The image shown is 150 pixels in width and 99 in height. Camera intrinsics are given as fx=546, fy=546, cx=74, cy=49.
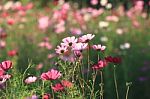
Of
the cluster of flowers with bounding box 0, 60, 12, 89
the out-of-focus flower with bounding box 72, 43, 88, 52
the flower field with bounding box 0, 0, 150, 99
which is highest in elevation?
the flower field with bounding box 0, 0, 150, 99

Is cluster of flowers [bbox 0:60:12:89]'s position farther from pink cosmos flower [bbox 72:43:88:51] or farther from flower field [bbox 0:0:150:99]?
flower field [bbox 0:0:150:99]

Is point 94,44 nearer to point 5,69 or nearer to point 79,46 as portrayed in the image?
point 79,46

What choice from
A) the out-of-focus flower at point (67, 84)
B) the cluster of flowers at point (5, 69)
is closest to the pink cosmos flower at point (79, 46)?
the out-of-focus flower at point (67, 84)

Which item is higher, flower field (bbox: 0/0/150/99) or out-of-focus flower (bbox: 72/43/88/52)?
flower field (bbox: 0/0/150/99)

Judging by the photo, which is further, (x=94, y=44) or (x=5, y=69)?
(x=94, y=44)

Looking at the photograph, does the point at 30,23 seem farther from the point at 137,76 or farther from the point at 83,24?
the point at 137,76

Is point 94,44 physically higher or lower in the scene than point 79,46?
higher

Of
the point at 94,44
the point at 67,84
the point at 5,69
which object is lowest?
the point at 67,84

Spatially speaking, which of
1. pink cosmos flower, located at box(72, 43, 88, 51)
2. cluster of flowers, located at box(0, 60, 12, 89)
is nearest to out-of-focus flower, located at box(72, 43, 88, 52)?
pink cosmos flower, located at box(72, 43, 88, 51)

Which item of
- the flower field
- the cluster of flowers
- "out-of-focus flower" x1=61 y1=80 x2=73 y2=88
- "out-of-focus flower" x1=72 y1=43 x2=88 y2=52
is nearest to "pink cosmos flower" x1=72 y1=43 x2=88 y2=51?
"out-of-focus flower" x1=72 y1=43 x2=88 y2=52

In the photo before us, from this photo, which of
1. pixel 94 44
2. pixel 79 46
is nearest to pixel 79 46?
pixel 79 46

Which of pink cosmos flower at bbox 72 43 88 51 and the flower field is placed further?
the flower field

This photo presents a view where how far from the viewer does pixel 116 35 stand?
24.5 feet

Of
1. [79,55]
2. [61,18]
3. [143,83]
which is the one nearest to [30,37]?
[61,18]
